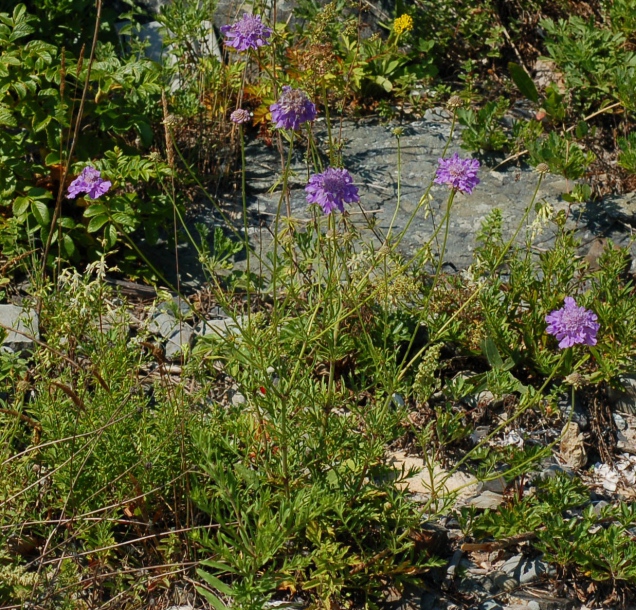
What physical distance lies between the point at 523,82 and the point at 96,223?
9.05 feet

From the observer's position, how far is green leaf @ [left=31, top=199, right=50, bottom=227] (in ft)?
12.9

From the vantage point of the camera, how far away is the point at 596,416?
12.4 feet

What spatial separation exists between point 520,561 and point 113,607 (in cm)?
141

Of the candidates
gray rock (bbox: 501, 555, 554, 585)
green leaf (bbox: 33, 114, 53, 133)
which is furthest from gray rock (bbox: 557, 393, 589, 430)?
green leaf (bbox: 33, 114, 53, 133)

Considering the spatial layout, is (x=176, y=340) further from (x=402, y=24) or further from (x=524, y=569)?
(x=402, y=24)

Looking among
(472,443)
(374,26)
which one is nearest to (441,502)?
(472,443)

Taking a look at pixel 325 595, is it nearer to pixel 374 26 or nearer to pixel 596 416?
pixel 596 416

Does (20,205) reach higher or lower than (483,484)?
higher

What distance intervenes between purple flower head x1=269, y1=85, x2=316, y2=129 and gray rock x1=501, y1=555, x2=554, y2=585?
1.70 metres

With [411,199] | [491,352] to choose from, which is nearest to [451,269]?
[411,199]

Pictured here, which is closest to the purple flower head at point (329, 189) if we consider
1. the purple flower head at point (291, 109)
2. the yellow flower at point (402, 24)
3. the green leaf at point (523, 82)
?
the purple flower head at point (291, 109)

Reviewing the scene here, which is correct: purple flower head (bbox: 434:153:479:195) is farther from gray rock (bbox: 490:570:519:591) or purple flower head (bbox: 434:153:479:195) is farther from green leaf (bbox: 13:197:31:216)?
green leaf (bbox: 13:197:31:216)

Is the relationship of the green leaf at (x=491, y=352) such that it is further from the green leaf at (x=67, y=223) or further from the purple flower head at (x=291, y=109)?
the green leaf at (x=67, y=223)

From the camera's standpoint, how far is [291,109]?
269cm
